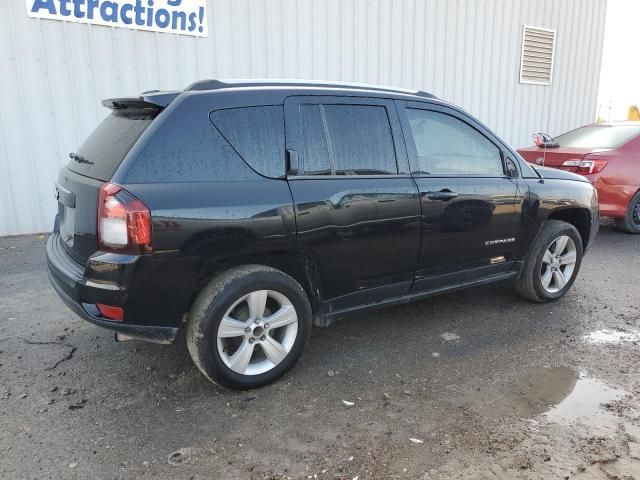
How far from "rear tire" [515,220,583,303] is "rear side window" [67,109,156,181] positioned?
10.8 feet

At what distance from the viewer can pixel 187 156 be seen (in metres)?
2.86

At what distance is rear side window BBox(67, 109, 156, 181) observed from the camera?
2.91 metres

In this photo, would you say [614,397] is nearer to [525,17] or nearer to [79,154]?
[79,154]

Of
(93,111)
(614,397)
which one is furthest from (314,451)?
(93,111)

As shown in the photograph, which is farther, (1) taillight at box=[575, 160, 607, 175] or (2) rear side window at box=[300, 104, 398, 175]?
(1) taillight at box=[575, 160, 607, 175]

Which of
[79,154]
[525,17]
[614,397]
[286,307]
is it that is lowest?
[614,397]

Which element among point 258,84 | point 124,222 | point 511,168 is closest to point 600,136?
point 511,168

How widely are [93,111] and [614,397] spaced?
6823 mm

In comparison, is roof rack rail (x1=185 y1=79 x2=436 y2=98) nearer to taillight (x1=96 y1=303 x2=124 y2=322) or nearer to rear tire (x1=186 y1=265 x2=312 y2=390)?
rear tire (x1=186 y1=265 x2=312 y2=390)

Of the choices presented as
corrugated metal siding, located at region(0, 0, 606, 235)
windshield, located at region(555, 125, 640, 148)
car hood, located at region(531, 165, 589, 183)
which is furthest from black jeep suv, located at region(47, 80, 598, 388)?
windshield, located at region(555, 125, 640, 148)

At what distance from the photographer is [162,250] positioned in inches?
107

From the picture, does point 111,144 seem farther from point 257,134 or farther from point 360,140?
point 360,140

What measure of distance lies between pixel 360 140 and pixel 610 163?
5.11 metres

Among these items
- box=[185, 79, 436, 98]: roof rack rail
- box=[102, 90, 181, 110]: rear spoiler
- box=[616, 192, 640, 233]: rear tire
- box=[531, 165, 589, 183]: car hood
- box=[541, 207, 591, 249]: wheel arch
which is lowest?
box=[616, 192, 640, 233]: rear tire
